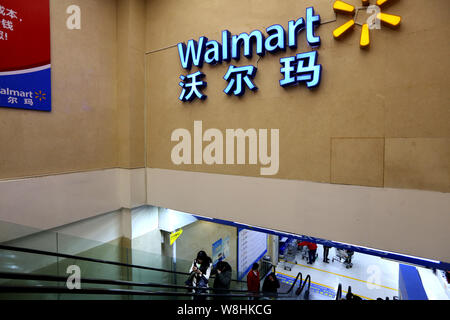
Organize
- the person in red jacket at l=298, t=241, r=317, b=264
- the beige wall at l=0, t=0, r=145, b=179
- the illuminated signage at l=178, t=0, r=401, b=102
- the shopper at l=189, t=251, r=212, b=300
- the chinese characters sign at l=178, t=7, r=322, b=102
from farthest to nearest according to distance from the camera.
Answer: the person in red jacket at l=298, t=241, r=317, b=264 < the shopper at l=189, t=251, r=212, b=300 < the beige wall at l=0, t=0, r=145, b=179 < the chinese characters sign at l=178, t=7, r=322, b=102 < the illuminated signage at l=178, t=0, r=401, b=102

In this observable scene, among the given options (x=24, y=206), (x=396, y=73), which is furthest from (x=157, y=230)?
(x=396, y=73)

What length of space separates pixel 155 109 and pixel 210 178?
212 centimetres

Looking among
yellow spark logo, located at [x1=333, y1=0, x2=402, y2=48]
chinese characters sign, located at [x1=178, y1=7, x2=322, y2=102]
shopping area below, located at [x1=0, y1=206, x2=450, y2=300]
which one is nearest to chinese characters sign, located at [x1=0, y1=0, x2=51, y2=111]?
shopping area below, located at [x1=0, y1=206, x2=450, y2=300]

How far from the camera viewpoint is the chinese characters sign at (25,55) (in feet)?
12.6

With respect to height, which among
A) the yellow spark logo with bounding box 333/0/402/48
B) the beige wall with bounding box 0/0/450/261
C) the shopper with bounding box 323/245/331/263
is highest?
the yellow spark logo with bounding box 333/0/402/48

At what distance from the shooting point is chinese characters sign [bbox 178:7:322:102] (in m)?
3.80

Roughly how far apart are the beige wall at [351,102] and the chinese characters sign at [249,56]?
13cm

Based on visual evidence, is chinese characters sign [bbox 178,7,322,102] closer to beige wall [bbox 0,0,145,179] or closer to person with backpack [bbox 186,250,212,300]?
beige wall [bbox 0,0,145,179]

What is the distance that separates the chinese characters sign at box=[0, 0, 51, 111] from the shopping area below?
6.84ft

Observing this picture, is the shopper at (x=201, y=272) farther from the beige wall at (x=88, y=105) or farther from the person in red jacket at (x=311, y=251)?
the person in red jacket at (x=311, y=251)

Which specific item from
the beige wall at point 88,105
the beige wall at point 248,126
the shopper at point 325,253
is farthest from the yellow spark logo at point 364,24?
the shopper at point 325,253

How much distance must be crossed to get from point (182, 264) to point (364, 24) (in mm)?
6259

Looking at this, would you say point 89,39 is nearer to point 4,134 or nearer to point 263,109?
point 4,134
